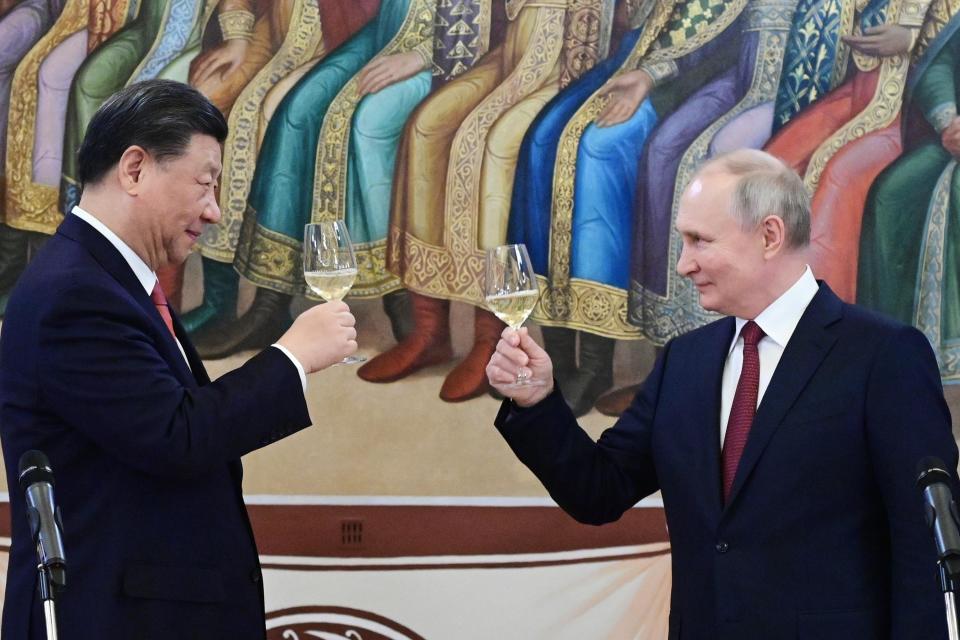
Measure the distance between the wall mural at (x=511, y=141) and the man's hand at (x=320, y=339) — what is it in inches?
70.5

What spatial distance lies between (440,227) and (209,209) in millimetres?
1810

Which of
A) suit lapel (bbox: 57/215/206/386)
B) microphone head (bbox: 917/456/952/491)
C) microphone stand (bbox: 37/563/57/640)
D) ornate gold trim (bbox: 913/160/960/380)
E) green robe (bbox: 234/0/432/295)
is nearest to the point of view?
microphone stand (bbox: 37/563/57/640)

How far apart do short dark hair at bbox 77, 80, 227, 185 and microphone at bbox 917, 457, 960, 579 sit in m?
1.47

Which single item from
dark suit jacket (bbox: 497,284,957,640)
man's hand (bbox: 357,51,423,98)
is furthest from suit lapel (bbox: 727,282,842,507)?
man's hand (bbox: 357,51,423,98)

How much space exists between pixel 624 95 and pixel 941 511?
8.34ft

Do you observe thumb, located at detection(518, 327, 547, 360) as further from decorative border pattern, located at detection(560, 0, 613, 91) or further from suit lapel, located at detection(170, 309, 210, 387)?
decorative border pattern, located at detection(560, 0, 613, 91)

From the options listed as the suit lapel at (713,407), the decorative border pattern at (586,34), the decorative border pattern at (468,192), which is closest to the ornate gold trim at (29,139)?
the decorative border pattern at (468,192)

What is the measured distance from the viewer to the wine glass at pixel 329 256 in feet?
8.13

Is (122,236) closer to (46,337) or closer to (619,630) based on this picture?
(46,337)

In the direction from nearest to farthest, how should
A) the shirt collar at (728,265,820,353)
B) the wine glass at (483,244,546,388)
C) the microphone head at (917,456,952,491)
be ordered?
1. the microphone head at (917,456,952,491)
2. the wine glass at (483,244,546,388)
3. the shirt collar at (728,265,820,353)

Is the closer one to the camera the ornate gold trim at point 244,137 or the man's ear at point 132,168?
the man's ear at point 132,168

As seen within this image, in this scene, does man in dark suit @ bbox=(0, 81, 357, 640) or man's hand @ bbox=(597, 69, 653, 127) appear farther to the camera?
man's hand @ bbox=(597, 69, 653, 127)

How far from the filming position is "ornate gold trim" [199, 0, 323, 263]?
4.16 m

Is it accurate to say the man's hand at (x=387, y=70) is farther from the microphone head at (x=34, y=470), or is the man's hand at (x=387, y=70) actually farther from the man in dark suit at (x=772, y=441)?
the microphone head at (x=34, y=470)
